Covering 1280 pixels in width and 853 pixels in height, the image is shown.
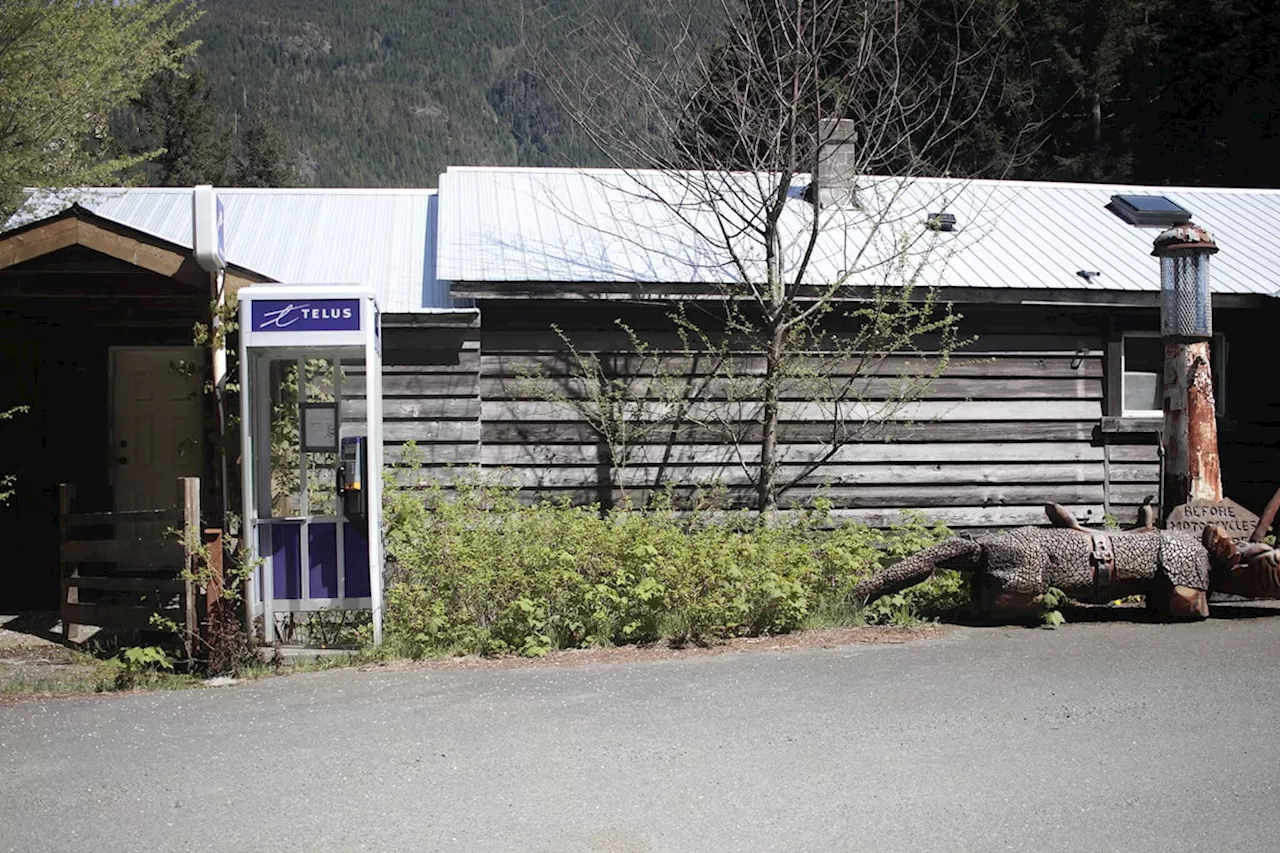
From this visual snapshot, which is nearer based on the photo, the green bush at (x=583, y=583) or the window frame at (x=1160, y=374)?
the green bush at (x=583, y=583)

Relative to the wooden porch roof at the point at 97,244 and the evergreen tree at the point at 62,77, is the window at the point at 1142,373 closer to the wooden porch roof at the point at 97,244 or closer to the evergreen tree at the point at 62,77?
the wooden porch roof at the point at 97,244

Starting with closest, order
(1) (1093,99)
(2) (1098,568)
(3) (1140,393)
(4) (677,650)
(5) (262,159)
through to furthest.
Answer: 1. (4) (677,650)
2. (2) (1098,568)
3. (3) (1140,393)
4. (1) (1093,99)
5. (5) (262,159)

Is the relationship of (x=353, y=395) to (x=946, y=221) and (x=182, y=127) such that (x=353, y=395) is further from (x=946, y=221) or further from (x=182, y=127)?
(x=182, y=127)

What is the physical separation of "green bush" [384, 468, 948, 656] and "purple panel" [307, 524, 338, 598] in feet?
1.44

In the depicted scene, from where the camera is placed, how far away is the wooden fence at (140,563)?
8367 mm

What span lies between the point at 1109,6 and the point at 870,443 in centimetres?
2439

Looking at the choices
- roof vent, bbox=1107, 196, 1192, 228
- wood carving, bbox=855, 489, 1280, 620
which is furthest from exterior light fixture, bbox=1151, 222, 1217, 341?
roof vent, bbox=1107, 196, 1192, 228

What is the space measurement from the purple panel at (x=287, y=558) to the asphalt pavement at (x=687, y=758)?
993mm

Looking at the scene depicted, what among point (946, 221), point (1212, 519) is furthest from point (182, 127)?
point (1212, 519)

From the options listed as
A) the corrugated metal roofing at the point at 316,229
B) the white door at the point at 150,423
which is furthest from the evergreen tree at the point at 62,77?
the white door at the point at 150,423

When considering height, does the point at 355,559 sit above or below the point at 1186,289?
below

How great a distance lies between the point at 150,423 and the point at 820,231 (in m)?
6.99

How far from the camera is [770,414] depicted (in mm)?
12086

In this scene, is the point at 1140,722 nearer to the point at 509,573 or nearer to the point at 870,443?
the point at 509,573
